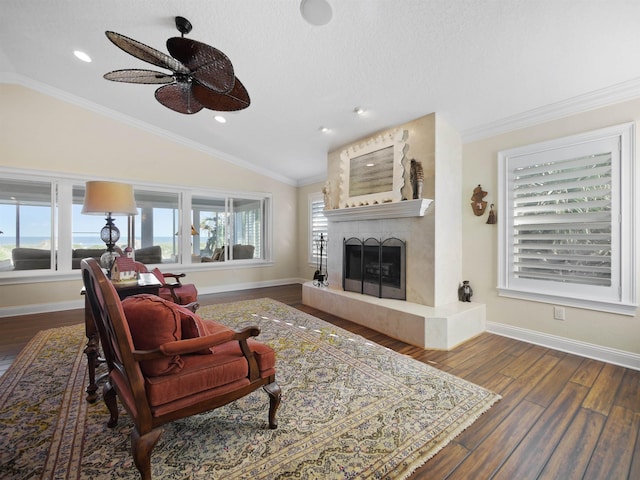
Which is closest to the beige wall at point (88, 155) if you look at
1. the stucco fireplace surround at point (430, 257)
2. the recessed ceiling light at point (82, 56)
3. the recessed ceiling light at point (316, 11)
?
the recessed ceiling light at point (82, 56)

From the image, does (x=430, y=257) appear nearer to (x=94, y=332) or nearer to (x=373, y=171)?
(x=373, y=171)

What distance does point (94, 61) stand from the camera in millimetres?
3398

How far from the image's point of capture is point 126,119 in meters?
4.83

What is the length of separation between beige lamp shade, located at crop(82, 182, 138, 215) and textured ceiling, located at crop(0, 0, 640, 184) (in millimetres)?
1535

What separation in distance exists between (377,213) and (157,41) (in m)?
3.04

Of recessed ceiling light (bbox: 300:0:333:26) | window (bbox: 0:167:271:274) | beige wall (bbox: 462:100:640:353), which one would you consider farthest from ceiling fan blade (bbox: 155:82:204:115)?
beige wall (bbox: 462:100:640:353)

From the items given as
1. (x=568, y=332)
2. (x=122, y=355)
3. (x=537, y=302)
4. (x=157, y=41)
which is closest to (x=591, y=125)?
(x=537, y=302)

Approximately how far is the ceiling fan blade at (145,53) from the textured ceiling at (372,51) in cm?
76

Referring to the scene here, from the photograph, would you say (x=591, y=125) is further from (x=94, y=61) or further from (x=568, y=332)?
(x=94, y=61)

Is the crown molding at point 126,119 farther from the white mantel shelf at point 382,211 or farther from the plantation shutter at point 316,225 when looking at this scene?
the white mantel shelf at point 382,211

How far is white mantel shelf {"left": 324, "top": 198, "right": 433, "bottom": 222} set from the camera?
3.33m

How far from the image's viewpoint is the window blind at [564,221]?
105 inches

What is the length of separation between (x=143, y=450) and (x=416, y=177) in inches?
128

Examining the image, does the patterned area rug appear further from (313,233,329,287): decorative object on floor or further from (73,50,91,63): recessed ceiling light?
(73,50,91,63): recessed ceiling light
